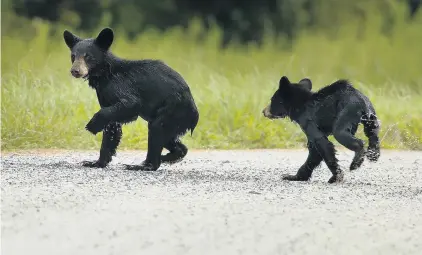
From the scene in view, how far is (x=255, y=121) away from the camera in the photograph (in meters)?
11.9

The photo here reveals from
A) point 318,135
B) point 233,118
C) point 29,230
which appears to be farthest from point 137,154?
point 29,230

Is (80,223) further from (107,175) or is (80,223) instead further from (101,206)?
(107,175)

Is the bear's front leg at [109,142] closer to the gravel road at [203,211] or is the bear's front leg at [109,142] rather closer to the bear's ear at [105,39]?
the gravel road at [203,211]

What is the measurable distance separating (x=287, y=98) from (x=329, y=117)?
45 centimetres

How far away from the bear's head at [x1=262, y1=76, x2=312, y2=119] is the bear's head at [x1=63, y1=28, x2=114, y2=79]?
62.4 inches

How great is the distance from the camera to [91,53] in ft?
26.3

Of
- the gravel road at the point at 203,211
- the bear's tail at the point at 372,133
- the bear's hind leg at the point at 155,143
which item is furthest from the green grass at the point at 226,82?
the bear's tail at the point at 372,133

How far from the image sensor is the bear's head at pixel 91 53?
7918 millimetres

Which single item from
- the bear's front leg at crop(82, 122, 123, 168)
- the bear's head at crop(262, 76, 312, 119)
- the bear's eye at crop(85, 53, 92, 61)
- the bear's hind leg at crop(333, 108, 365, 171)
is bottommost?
the bear's front leg at crop(82, 122, 123, 168)

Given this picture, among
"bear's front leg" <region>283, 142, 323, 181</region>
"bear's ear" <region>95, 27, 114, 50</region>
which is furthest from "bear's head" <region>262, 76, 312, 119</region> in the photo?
"bear's ear" <region>95, 27, 114, 50</region>

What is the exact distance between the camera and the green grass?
11289mm

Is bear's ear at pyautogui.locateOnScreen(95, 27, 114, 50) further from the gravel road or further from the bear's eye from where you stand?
the gravel road

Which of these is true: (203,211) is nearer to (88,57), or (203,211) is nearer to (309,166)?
(309,166)

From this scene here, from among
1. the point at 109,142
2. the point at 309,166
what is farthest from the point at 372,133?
the point at 109,142
